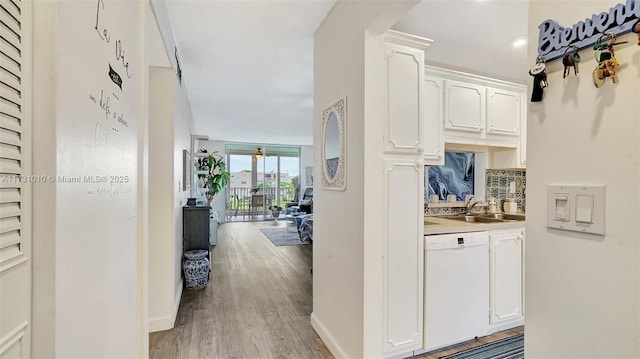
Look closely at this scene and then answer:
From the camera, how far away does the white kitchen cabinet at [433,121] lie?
2.36 meters

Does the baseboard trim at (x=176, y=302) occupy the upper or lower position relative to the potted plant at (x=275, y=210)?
→ lower

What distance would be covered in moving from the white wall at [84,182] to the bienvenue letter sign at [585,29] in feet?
4.11

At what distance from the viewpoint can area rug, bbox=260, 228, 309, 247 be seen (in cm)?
595

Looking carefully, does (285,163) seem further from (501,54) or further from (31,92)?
(31,92)

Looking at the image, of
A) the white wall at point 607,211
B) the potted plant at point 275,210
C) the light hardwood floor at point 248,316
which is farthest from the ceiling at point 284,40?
the potted plant at point 275,210

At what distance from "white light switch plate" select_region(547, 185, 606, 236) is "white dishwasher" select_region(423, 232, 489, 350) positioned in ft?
4.65

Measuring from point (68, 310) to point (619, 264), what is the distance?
4.39ft

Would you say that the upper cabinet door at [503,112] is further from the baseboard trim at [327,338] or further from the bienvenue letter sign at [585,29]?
the baseboard trim at [327,338]

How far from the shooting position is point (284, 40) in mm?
2557

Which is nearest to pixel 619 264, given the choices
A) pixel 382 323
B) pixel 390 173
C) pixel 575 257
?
pixel 575 257

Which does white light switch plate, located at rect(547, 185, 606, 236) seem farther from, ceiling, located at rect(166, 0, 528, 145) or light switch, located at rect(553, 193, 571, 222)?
ceiling, located at rect(166, 0, 528, 145)

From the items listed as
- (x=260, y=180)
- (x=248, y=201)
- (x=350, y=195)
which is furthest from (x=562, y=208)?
(x=248, y=201)

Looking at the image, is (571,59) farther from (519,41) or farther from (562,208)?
(519,41)

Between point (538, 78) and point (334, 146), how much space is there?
4.85ft
